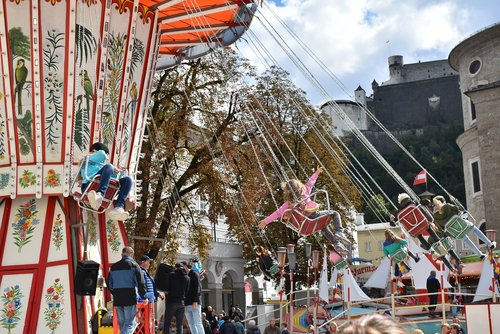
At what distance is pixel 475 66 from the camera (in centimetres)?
4200

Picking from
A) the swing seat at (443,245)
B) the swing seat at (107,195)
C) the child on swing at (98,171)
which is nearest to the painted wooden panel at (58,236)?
the swing seat at (107,195)

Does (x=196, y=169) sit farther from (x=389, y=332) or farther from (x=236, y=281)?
(x=389, y=332)

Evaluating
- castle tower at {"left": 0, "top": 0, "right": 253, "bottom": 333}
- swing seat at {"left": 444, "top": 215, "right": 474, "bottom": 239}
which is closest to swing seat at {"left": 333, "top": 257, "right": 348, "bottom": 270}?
swing seat at {"left": 444, "top": 215, "right": 474, "bottom": 239}

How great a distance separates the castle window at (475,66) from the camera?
137 ft

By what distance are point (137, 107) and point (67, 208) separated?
3044 millimetres

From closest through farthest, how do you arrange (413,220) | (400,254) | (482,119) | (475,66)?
(413,220), (400,254), (482,119), (475,66)

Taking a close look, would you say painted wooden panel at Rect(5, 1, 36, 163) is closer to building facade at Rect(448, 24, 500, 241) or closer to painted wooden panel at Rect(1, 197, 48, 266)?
painted wooden panel at Rect(1, 197, 48, 266)

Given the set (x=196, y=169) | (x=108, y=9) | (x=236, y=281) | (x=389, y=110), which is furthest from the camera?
(x=389, y=110)

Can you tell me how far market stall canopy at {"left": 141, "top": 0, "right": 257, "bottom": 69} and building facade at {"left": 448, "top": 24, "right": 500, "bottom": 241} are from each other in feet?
71.1

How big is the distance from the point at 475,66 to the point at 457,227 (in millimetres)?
29383

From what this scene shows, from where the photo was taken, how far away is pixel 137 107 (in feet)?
54.3

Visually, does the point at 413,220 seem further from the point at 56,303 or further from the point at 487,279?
the point at 56,303

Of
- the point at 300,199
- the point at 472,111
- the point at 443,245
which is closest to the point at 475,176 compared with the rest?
the point at 472,111

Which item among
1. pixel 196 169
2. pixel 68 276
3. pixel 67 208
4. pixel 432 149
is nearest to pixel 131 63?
pixel 67 208
